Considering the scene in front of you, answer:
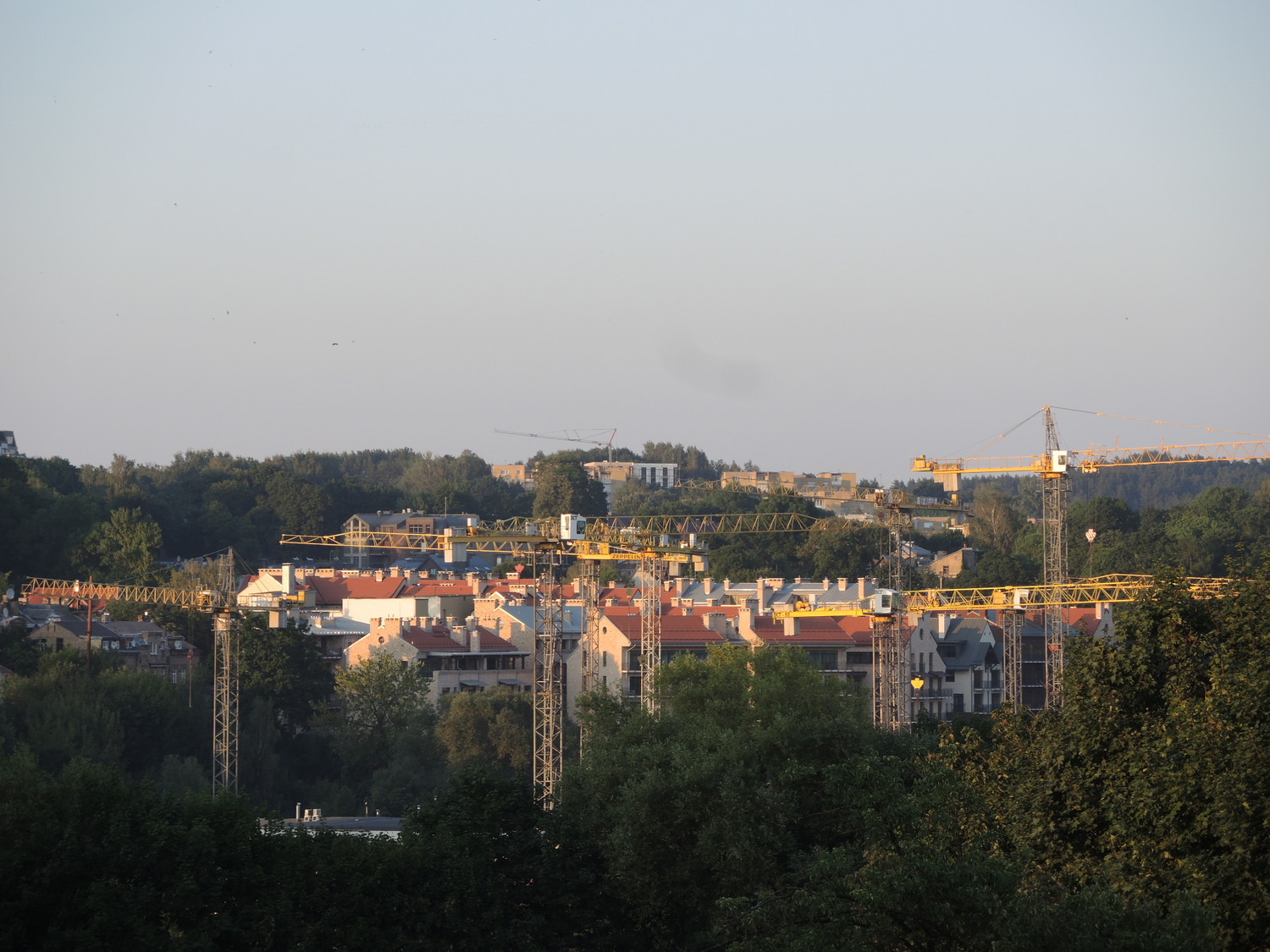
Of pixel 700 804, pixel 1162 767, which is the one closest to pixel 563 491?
pixel 700 804

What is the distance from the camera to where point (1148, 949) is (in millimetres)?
→ 14234

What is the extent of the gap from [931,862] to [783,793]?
1115cm

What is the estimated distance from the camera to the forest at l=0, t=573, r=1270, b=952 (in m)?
15.6

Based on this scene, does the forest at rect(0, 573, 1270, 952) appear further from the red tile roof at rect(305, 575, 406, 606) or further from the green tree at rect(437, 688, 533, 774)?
the red tile roof at rect(305, 575, 406, 606)

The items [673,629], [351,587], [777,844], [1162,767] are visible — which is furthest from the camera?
[351,587]

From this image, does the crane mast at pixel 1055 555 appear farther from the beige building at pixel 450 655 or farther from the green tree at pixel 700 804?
the green tree at pixel 700 804

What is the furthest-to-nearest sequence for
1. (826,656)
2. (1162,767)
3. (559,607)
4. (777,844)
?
(826,656)
(559,607)
(777,844)
(1162,767)

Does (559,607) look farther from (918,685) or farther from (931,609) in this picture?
(931,609)

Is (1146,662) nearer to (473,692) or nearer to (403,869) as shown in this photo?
(403,869)

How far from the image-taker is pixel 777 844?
2506 centimetres

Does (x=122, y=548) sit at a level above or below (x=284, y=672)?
above

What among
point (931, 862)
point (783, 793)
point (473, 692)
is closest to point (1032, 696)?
point (473, 692)

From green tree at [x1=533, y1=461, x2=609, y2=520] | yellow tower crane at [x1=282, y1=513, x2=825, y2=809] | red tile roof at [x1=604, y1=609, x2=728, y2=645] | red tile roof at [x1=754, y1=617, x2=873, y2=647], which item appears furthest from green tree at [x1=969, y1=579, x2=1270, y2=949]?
green tree at [x1=533, y1=461, x2=609, y2=520]

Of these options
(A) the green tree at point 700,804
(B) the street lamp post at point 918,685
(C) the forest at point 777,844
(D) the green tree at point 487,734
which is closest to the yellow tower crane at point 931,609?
(B) the street lamp post at point 918,685
